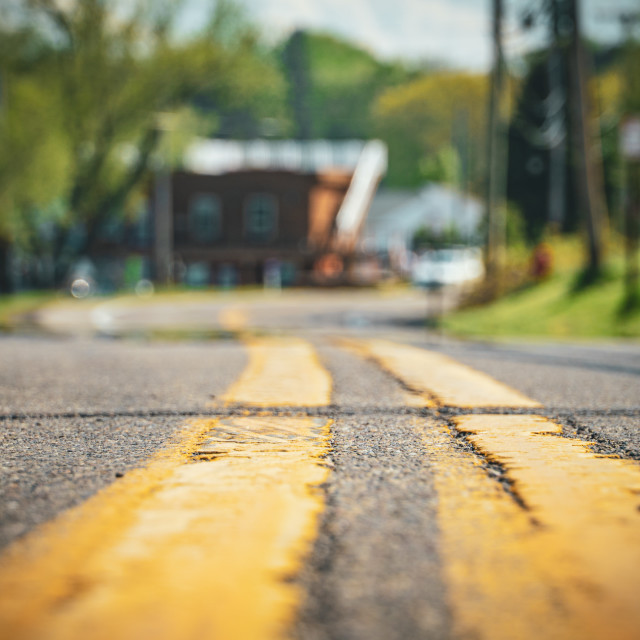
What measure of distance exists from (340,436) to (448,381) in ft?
6.79

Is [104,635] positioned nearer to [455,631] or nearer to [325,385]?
[455,631]

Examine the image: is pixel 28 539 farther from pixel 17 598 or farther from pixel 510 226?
pixel 510 226

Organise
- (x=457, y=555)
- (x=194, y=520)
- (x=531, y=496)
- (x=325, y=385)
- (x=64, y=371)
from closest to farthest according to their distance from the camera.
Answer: (x=457, y=555) → (x=194, y=520) → (x=531, y=496) → (x=325, y=385) → (x=64, y=371)

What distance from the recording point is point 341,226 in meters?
48.4

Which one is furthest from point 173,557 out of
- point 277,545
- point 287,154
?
point 287,154

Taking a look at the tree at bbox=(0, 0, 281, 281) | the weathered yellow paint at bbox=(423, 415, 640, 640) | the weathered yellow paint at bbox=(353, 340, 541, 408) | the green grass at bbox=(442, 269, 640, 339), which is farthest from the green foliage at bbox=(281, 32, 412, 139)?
the weathered yellow paint at bbox=(423, 415, 640, 640)

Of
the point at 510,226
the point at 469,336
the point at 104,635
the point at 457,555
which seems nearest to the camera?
the point at 104,635

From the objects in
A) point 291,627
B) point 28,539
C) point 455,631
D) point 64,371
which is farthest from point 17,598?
point 64,371

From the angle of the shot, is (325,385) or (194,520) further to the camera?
(325,385)

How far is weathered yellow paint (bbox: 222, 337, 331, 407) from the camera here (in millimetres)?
4875

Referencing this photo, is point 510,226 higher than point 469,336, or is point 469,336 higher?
point 510,226

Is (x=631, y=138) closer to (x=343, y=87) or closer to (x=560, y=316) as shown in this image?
(x=560, y=316)

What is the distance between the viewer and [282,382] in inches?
223

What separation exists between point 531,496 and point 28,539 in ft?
4.60
